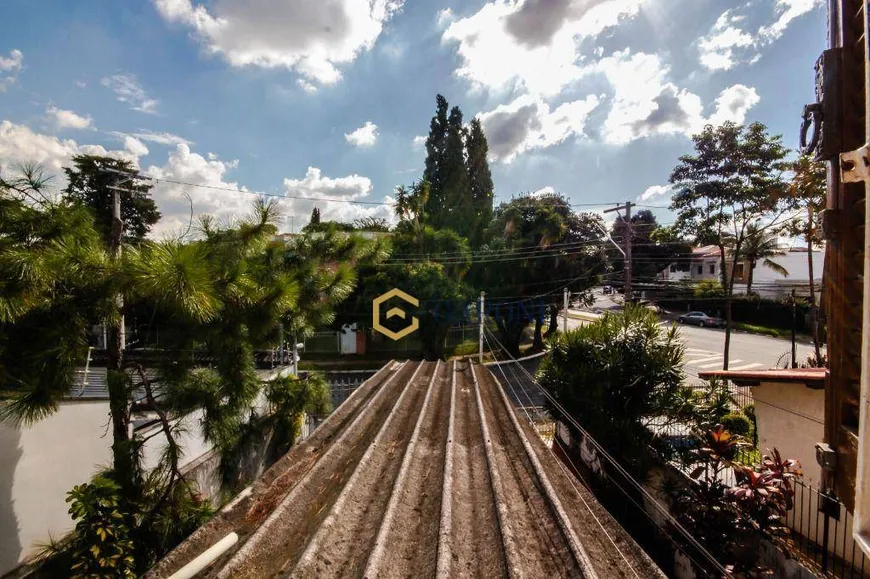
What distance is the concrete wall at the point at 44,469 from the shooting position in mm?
3777

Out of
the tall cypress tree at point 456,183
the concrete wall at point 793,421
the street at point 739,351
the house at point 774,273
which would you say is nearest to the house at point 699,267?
the house at point 774,273

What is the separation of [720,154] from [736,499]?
12390mm

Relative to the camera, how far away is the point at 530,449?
3.09m

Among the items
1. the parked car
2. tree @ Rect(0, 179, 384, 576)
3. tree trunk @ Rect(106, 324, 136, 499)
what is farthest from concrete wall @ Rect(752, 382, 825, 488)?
the parked car

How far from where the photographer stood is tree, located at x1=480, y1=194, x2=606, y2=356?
1767 cm

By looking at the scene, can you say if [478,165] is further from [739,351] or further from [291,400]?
[291,400]

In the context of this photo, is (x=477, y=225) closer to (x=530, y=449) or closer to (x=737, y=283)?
(x=737, y=283)

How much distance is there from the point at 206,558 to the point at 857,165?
115 inches

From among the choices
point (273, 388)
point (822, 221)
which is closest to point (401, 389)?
point (273, 388)

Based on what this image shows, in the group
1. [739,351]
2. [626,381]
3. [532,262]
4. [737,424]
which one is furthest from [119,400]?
[739,351]

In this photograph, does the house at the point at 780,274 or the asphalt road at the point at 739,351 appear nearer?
the asphalt road at the point at 739,351

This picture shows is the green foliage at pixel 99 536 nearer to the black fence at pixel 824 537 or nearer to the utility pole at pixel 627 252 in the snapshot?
the black fence at pixel 824 537

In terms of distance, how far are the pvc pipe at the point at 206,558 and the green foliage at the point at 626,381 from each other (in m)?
5.71

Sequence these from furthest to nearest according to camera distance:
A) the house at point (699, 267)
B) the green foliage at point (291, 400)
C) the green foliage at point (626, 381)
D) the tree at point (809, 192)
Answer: the house at point (699, 267) < the tree at point (809, 192) < the green foliage at point (626, 381) < the green foliage at point (291, 400)
